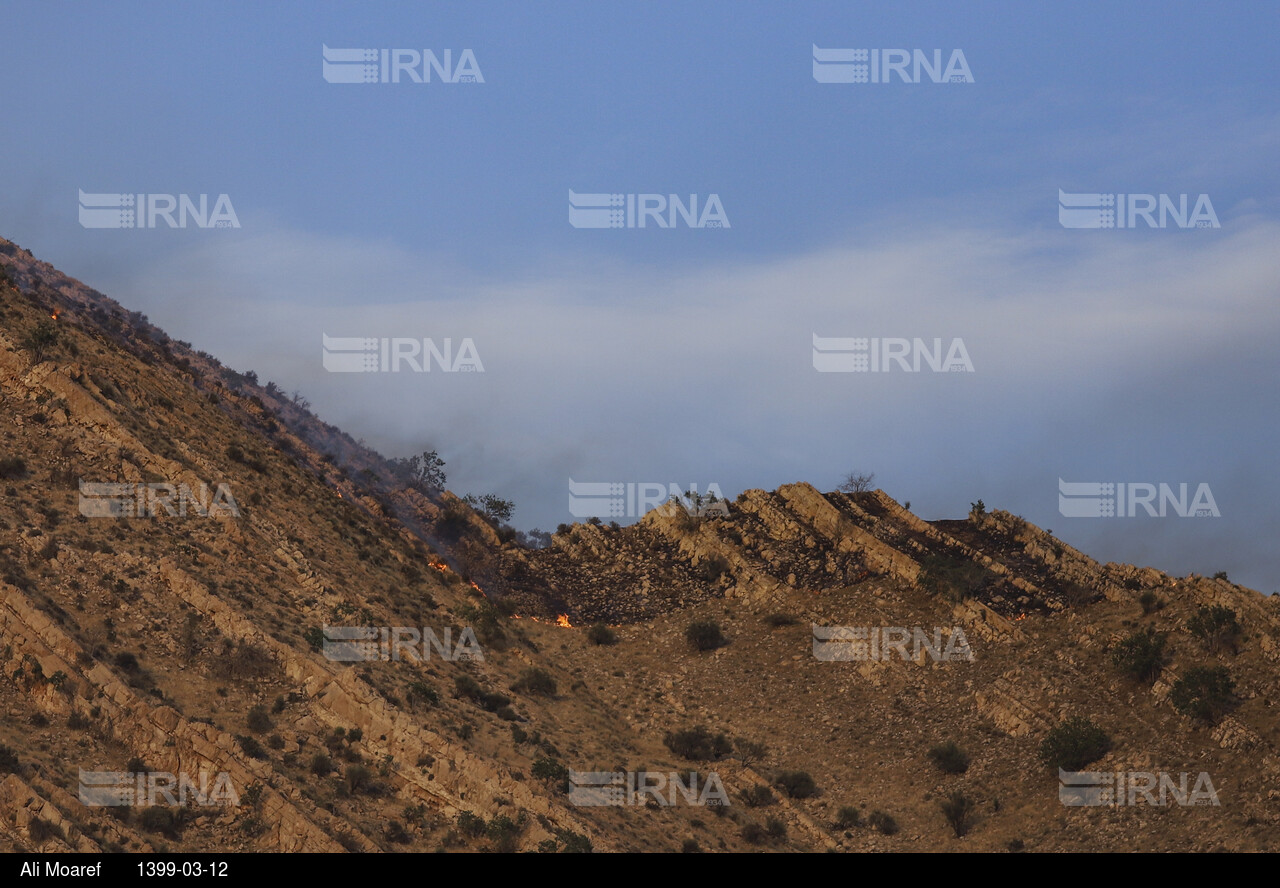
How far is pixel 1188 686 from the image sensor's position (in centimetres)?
4931

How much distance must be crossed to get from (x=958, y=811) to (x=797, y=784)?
639 centimetres

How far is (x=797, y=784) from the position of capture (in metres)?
49.9

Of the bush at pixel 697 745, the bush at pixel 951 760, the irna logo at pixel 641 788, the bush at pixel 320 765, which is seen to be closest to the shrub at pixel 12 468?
the bush at pixel 320 765

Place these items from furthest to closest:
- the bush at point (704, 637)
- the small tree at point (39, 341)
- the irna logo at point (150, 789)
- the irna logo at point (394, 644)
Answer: the bush at point (704, 637) < the small tree at point (39, 341) < the irna logo at point (394, 644) < the irna logo at point (150, 789)

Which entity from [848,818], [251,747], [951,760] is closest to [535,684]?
[848,818]

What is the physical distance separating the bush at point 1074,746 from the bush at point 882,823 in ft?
21.6

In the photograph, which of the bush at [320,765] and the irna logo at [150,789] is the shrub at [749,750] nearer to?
the bush at [320,765]

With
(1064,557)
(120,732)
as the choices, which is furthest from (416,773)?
(1064,557)

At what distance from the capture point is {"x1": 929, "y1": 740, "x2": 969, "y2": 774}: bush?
50.0m

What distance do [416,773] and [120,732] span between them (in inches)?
384

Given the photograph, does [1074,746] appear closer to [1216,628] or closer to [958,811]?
[958,811]

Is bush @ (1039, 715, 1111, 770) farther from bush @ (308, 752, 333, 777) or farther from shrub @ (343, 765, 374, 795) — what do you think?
bush @ (308, 752, 333, 777)

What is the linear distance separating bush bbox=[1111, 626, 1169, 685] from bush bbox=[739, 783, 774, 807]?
633 inches

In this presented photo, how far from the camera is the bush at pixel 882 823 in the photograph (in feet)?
156
